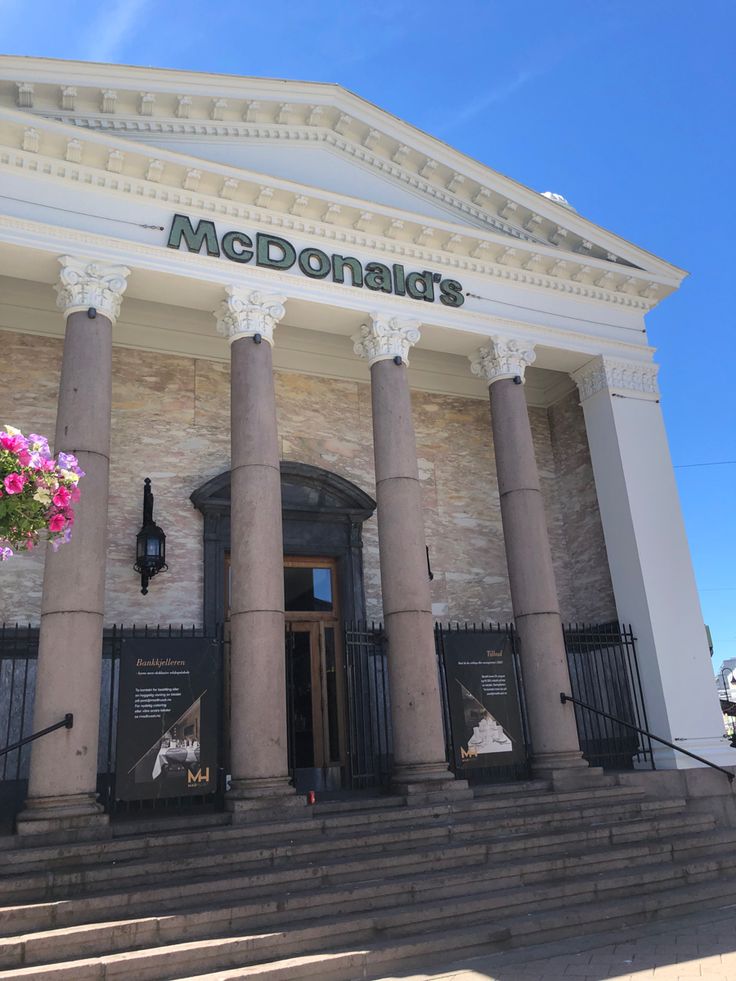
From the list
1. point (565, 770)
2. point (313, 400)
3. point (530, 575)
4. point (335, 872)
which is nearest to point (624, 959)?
point (335, 872)

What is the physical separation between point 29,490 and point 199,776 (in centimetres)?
506

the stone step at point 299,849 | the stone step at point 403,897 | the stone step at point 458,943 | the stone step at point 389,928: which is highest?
the stone step at point 299,849

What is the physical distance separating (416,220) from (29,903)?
32.6 ft

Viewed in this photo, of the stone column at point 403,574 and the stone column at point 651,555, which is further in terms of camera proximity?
the stone column at point 651,555

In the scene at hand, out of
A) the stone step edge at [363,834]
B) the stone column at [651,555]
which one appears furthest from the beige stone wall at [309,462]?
the stone step edge at [363,834]

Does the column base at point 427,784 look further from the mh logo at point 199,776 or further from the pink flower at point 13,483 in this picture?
the pink flower at point 13,483

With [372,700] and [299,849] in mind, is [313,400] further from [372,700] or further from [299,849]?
[299,849]

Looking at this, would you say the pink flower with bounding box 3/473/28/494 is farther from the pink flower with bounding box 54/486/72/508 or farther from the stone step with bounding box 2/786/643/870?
the stone step with bounding box 2/786/643/870

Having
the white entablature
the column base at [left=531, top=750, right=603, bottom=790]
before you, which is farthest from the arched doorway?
the white entablature

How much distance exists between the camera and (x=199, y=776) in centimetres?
906

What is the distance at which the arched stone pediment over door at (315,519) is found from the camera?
1267 cm

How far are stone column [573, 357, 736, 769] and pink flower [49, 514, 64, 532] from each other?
9554mm

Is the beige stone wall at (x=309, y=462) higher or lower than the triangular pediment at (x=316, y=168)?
lower

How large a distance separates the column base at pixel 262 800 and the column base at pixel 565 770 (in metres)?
3.47
